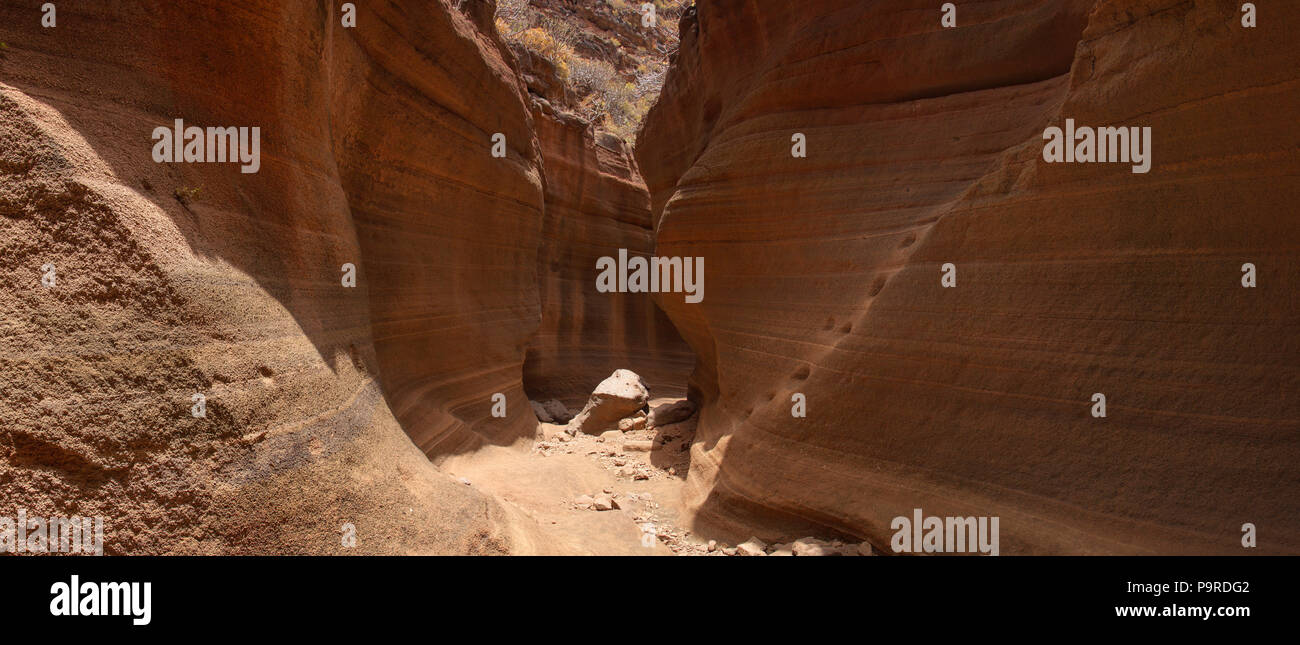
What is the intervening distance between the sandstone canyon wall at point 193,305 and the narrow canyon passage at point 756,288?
15 mm

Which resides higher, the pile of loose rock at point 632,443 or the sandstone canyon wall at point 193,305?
the sandstone canyon wall at point 193,305

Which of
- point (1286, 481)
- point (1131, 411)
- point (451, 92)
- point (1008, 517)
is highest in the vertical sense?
point (451, 92)

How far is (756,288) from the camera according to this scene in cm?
619

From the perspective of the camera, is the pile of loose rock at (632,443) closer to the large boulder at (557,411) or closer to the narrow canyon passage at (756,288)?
the large boulder at (557,411)

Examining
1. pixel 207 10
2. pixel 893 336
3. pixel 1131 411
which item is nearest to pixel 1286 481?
pixel 1131 411

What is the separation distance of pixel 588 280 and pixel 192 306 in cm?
1028

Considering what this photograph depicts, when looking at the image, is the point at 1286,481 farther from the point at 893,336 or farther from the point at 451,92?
the point at 451,92

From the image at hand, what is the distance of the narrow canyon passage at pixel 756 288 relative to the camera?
8.51ft

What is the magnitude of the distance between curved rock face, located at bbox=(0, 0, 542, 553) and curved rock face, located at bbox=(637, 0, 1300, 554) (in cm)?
278

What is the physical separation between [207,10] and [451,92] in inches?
143

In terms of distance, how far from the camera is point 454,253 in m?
7.12

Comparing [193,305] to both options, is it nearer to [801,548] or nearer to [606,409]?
[801,548]

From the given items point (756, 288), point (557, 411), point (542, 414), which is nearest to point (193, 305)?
point (756, 288)

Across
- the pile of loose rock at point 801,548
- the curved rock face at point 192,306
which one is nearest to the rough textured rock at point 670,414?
the pile of loose rock at point 801,548
